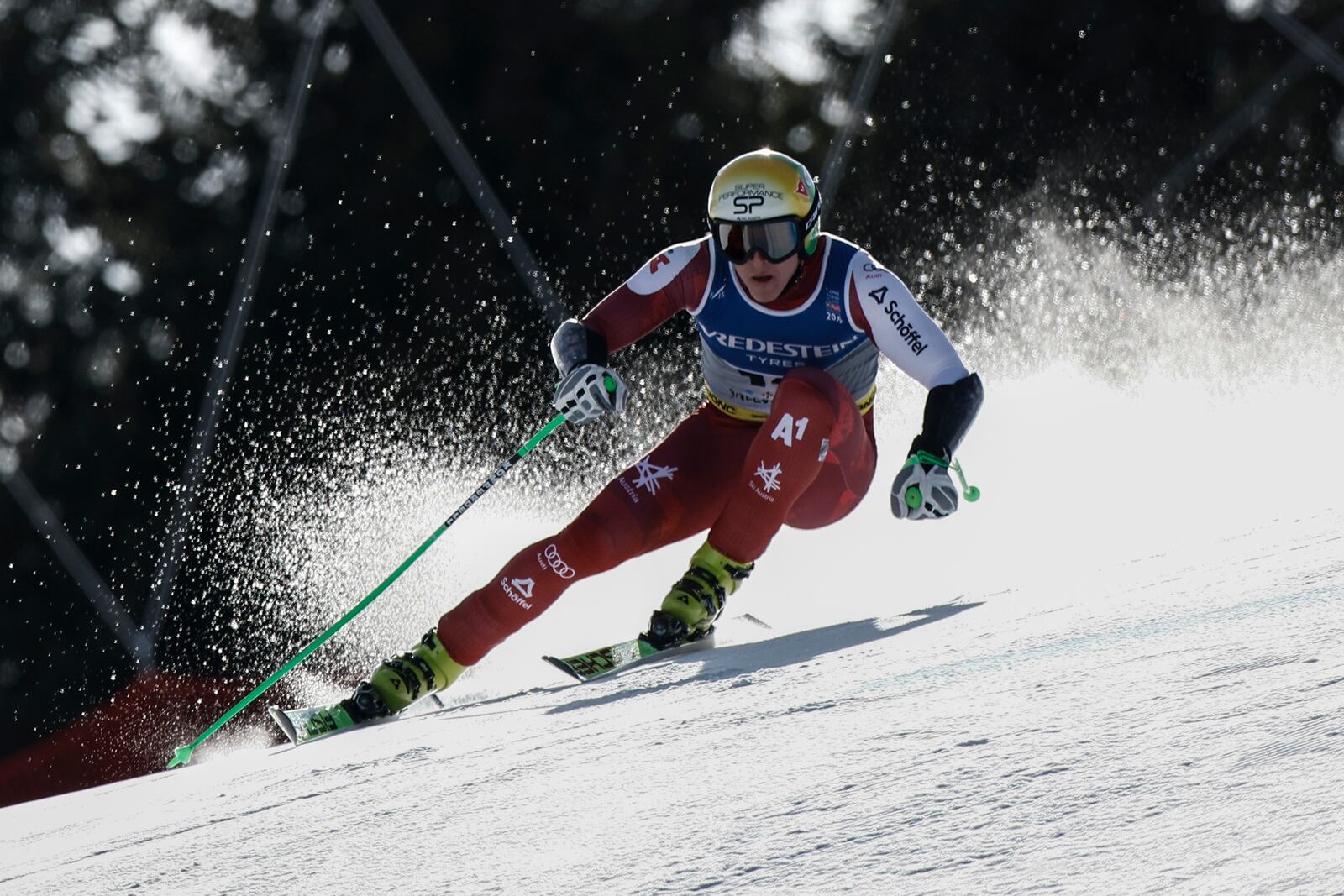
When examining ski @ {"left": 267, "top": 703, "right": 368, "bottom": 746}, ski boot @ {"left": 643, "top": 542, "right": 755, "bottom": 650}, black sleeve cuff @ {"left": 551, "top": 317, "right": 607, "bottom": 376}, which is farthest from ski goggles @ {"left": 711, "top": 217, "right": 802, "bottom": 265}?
ski @ {"left": 267, "top": 703, "right": 368, "bottom": 746}

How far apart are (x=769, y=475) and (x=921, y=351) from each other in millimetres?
449

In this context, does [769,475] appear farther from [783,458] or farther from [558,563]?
[558,563]

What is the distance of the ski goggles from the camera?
11.3ft

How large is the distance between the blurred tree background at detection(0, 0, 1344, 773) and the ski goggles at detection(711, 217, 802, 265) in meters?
3.60

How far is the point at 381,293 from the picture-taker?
7.19 m

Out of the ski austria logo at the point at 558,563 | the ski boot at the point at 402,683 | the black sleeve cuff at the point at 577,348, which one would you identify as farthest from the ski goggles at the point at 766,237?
the ski boot at the point at 402,683

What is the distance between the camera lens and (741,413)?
377 cm

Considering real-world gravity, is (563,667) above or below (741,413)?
below

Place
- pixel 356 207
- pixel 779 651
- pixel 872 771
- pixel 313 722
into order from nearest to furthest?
pixel 872 771
pixel 779 651
pixel 313 722
pixel 356 207

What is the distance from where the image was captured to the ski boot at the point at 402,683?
10.6 feet

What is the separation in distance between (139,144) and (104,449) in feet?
4.71

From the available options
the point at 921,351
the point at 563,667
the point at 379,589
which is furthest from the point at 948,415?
the point at 379,589

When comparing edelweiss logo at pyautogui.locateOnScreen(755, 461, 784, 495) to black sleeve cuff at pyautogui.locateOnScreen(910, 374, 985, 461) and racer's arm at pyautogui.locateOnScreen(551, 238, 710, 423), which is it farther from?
racer's arm at pyautogui.locateOnScreen(551, 238, 710, 423)

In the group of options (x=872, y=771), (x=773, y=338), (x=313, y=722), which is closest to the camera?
(x=872, y=771)
